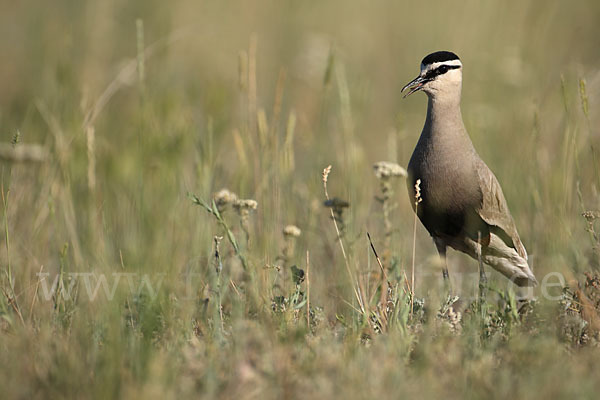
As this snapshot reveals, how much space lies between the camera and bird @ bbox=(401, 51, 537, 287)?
4.05 meters

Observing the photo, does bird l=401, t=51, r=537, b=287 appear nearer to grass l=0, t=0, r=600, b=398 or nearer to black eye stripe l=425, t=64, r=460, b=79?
black eye stripe l=425, t=64, r=460, b=79

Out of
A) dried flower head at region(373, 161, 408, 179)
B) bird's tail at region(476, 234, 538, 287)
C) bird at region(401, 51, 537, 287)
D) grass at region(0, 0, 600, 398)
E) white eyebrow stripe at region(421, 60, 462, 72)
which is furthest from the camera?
bird's tail at region(476, 234, 538, 287)

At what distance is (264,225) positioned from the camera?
405 cm

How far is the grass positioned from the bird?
23cm

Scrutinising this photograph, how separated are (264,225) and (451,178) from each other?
1086 millimetres

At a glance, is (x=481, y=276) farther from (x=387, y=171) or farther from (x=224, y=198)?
(x=224, y=198)

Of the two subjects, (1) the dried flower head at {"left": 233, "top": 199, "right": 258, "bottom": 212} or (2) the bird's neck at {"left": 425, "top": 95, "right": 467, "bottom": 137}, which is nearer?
(1) the dried flower head at {"left": 233, "top": 199, "right": 258, "bottom": 212}

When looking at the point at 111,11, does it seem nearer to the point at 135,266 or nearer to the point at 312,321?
the point at 135,266

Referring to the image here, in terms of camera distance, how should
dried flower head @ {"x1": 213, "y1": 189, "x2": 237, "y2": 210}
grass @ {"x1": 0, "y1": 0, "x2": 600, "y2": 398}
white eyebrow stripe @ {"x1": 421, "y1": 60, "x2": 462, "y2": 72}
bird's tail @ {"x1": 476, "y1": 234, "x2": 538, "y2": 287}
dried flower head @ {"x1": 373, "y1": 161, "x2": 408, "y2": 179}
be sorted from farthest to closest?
bird's tail @ {"x1": 476, "y1": 234, "x2": 538, "y2": 287}
white eyebrow stripe @ {"x1": 421, "y1": 60, "x2": 462, "y2": 72}
dried flower head @ {"x1": 213, "y1": 189, "x2": 237, "y2": 210}
dried flower head @ {"x1": 373, "y1": 161, "x2": 408, "y2": 179}
grass @ {"x1": 0, "y1": 0, "x2": 600, "y2": 398}

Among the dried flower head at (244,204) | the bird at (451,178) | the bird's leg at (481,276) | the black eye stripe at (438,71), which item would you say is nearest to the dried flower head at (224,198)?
the dried flower head at (244,204)

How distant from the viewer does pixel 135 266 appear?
11.7ft

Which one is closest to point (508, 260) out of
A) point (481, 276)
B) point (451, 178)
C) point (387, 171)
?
point (481, 276)

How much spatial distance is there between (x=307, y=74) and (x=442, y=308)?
4958mm

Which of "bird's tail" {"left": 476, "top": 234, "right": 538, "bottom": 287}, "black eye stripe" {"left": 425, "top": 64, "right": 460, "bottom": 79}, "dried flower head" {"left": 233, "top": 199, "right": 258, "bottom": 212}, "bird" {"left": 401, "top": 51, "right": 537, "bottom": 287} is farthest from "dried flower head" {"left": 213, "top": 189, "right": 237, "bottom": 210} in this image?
"bird's tail" {"left": 476, "top": 234, "right": 538, "bottom": 287}
